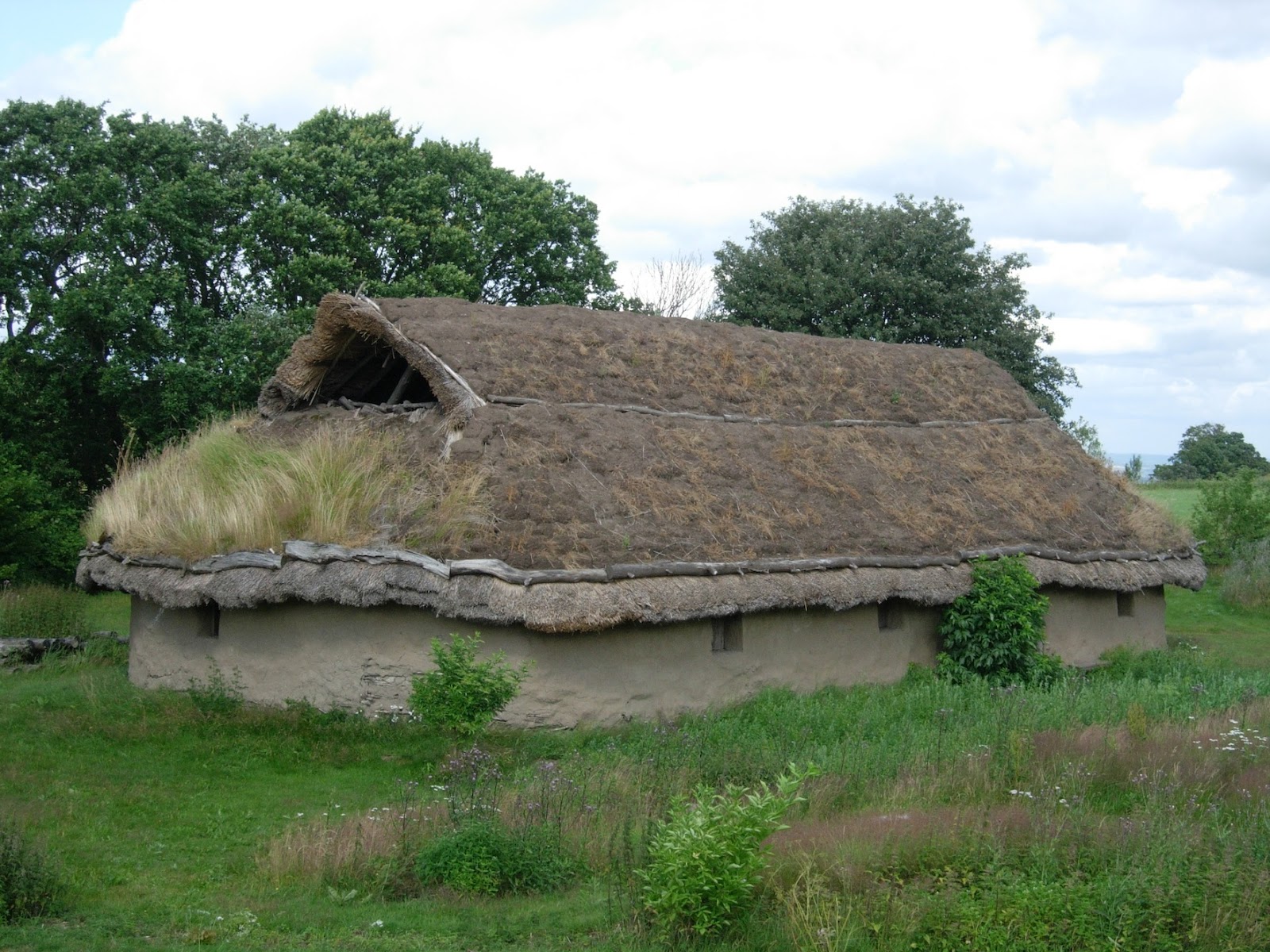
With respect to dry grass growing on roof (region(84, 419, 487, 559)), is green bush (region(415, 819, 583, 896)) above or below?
below

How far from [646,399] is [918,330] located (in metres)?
16.1

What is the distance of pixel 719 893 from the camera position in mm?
6383

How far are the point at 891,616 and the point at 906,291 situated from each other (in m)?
16.5

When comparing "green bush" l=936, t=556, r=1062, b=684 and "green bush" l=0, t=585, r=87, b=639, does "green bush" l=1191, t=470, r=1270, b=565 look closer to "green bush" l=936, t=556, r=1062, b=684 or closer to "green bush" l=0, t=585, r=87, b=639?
"green bush" l=936, t=556, r=1062, b=684

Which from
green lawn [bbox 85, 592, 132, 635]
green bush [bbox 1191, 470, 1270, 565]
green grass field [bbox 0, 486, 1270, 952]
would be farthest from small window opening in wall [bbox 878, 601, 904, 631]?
green bush [bbox 1191, 470, 1270, 565]

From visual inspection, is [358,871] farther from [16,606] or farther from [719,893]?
[16,606]

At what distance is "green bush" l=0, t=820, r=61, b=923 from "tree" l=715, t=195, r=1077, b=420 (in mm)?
24826

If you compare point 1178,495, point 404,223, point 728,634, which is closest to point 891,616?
point 728,634

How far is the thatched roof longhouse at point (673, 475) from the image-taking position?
12266mm

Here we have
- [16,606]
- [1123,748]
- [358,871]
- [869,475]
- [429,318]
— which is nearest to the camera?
[358,871]

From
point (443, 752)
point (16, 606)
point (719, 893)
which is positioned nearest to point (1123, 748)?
point (719, 893)

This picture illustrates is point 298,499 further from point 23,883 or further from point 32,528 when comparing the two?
point 32,528

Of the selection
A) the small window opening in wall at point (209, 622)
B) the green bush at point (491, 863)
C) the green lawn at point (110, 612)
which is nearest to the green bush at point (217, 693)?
the small window opening in wall at point (209, 622)

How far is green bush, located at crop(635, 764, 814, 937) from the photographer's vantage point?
636 centimetres
